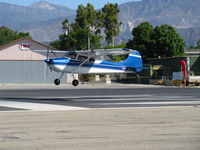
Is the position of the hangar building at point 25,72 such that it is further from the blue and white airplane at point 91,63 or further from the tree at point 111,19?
the tree at point 111,19

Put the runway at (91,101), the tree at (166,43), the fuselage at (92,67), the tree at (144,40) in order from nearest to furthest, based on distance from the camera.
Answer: the runway at (91,101), the fuselage at (92,67), the tree at (166,43), the tree at (144,40)

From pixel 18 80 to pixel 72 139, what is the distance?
52683mm

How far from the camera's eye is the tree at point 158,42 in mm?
96750

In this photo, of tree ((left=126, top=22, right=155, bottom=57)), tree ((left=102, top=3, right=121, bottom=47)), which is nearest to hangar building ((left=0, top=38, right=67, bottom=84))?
tree ((left=126, top=22, right=155, bottom=57))

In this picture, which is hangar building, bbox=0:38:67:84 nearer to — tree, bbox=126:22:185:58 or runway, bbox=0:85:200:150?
tree, bbox=126:22:185:58

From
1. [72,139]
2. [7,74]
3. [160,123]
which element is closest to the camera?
[72,139]

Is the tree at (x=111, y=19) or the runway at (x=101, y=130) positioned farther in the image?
the tree at (x=111, y=19)

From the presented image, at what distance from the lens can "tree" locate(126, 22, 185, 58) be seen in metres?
96.8

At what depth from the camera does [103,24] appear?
125 metres

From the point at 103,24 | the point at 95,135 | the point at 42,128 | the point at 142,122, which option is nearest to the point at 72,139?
the point at 95,135

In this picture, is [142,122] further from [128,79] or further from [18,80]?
[128,79]

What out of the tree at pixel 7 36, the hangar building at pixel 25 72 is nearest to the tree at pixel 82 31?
the tree at pixel 7 36

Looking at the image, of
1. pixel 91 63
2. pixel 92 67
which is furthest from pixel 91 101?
pixel 91 63

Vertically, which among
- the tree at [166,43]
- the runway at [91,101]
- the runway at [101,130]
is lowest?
the runway at [101,130]
